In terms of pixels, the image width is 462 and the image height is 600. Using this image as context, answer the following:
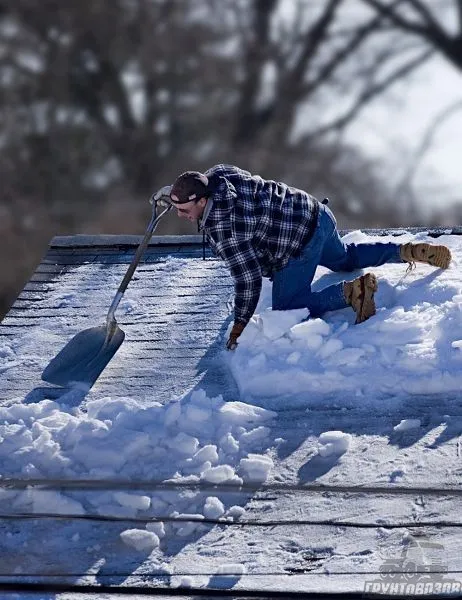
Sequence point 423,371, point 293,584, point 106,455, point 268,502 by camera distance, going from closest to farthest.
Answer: point 293,584 < point 268,502 < point 106,455 < point 423,371

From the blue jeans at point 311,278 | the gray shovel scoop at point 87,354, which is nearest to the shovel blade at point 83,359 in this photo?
the gray shovel scoop at point 87,354

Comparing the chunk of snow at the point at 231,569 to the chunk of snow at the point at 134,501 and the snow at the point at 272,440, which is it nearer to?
the snow at the point at 272,440

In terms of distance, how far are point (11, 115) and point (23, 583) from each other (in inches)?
637

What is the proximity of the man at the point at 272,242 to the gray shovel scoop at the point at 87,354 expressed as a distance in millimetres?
322

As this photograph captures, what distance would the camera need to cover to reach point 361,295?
4625 millimetres

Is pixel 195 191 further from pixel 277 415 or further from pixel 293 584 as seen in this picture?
pixel 293 584

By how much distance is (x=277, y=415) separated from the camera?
4.10 meters

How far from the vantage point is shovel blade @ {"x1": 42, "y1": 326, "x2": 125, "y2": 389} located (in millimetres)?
4617

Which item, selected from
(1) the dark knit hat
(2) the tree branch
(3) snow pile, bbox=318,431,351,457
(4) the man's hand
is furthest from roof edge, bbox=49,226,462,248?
(2) the tree branch

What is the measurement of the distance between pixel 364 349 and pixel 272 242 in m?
0.79

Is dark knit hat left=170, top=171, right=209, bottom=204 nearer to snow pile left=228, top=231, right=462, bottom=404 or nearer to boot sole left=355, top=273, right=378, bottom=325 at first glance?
snow pile left=228, top=231, right=462, bottom=404

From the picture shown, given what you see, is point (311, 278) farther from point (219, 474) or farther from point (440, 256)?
point (219, 474)

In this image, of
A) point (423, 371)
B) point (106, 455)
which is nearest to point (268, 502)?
point (106, 455)

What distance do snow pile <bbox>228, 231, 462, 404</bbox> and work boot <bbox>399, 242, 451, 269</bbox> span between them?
0.43ft
